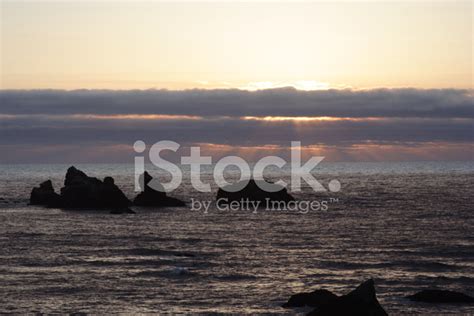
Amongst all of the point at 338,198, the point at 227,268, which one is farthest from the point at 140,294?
the point at 338,198

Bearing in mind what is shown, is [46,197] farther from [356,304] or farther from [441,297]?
[356,304]

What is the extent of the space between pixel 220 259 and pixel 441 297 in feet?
68.9

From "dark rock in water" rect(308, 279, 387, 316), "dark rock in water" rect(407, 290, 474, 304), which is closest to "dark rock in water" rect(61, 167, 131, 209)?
"dark rock in water" rect(407, 290, 474, 304)

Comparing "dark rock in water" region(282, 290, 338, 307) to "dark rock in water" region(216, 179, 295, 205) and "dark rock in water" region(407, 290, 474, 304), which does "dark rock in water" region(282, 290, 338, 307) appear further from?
"dark rock in water" region(216, 179, 295, 205)

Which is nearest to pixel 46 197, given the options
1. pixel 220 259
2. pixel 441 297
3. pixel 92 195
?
pixel 92 195

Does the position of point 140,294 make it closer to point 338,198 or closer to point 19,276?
point 19,276

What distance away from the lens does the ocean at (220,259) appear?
41312 mm

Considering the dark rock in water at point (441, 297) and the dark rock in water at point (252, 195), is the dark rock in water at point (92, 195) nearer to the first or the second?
the dark rock in water at point (252, 195)

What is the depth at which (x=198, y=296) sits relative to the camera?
139 ft

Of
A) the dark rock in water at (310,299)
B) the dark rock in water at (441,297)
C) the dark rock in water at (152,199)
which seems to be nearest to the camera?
the dark rock in water at (310,299)

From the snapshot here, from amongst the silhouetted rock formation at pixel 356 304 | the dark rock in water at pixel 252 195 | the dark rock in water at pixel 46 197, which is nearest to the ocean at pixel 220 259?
the silhouetted rock formation at pixel 356 304

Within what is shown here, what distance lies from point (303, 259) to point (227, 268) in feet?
25.3

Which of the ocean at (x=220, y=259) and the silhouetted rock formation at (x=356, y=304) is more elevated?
the silhouetted rock formation at (x=356, y=304)

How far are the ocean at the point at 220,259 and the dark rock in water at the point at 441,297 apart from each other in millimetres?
1003
